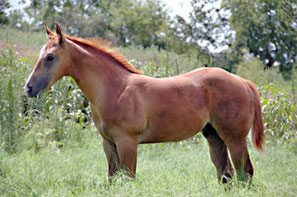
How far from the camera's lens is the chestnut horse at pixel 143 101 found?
10.9ft

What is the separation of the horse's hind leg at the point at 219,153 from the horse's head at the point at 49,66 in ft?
6.19

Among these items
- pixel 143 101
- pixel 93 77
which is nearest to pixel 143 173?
pixel 143 101

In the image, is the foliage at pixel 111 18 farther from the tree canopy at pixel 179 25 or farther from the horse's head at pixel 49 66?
the horse's head at pixel 49 66

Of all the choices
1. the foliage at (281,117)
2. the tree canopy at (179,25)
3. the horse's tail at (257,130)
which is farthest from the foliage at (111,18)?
the horse's tail at (257,130)

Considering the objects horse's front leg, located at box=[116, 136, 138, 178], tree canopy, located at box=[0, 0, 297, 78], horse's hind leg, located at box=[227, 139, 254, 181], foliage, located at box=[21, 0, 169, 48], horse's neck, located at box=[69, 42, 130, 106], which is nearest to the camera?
horse's front leg, located at box=[116, 136, 138, 178]

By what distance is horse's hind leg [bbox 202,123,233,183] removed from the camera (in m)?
3.91

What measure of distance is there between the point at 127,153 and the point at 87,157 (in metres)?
2.05

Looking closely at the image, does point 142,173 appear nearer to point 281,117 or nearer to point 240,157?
point 240,157

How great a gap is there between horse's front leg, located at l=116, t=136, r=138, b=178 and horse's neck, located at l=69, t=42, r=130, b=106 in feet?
1.63

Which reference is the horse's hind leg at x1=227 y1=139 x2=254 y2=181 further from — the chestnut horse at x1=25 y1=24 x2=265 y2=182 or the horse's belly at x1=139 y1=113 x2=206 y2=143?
the horse's belly at x1=139 y1=113 x2=206 y2=143

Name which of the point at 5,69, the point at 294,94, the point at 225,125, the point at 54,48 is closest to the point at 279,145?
the point at 294,94

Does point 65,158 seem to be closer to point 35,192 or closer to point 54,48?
point 35,192

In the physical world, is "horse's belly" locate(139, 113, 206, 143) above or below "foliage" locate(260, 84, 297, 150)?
above

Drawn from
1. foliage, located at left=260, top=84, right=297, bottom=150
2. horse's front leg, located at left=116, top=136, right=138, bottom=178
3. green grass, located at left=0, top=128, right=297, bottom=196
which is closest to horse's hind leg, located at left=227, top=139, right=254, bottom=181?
green grass, located at left=0, top=128, right=297, bottom=196
